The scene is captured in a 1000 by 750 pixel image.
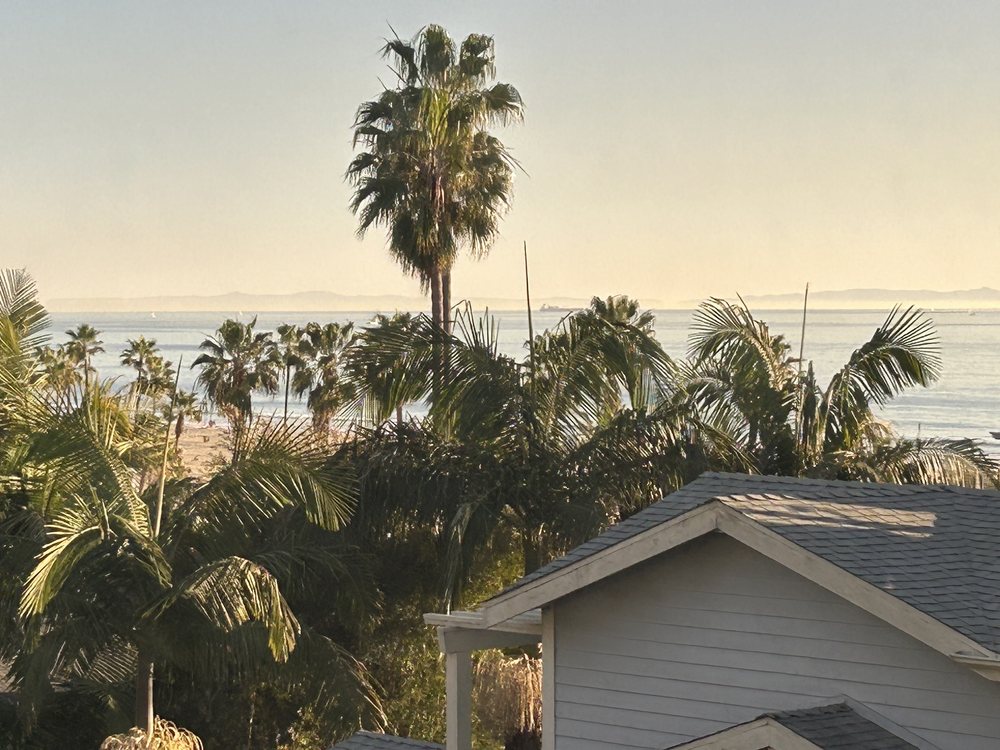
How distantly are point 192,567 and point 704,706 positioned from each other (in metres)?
6.78

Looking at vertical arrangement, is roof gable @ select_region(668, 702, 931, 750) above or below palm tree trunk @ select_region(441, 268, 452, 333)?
below

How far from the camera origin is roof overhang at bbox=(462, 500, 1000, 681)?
7.68 metres

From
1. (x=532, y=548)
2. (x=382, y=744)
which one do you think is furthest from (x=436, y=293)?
(x=382, y=744)

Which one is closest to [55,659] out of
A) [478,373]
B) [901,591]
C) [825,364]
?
[478,373]

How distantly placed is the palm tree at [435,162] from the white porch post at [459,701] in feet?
54.6

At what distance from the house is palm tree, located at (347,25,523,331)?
17409mm

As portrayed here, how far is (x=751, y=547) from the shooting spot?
8.57 m

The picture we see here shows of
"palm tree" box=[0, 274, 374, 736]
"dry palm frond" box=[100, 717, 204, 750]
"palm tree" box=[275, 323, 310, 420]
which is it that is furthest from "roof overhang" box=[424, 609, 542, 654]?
"palm tree" box=[275, 323, 310, 420]

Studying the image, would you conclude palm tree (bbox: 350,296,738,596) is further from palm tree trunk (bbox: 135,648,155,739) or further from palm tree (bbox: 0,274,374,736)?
palm tree trunk (bbox: 135,648,155,739)

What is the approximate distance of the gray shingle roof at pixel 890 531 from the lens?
319 inches

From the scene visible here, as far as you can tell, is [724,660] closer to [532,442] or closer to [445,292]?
[532,442]

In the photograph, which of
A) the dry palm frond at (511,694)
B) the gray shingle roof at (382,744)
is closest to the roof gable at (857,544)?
the gray shingle roof at (382,744)

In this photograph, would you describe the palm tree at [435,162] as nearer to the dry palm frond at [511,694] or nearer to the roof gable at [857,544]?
the dry palm frond at [511,694]

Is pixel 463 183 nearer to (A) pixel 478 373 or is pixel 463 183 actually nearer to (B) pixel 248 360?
(A) pixel 478 373
